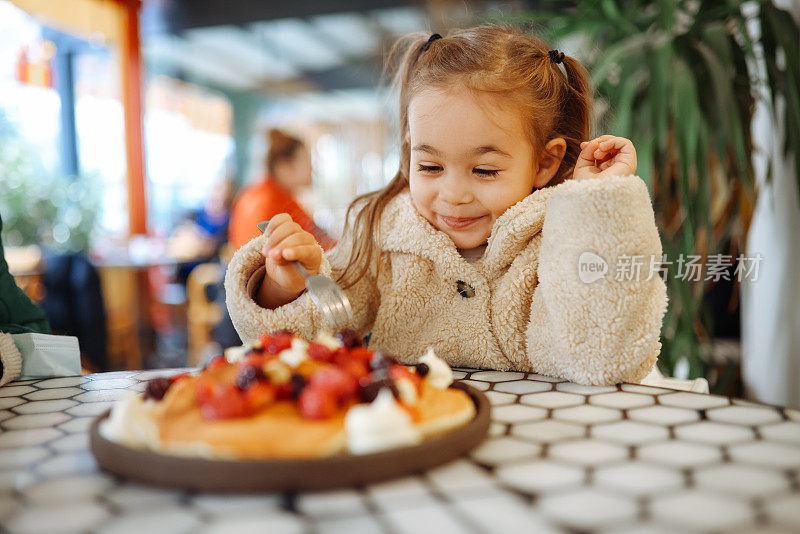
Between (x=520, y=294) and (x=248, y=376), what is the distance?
0.54 metres

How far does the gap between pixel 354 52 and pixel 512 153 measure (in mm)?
8148

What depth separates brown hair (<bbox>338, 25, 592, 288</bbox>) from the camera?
1058mm

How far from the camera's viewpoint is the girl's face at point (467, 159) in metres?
1.01

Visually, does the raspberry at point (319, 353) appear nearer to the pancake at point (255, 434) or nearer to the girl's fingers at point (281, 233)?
the pancake at point (255, 434)

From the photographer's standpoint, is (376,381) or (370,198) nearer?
(376,381)

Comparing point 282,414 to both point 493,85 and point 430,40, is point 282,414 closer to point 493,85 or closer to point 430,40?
point 493,85

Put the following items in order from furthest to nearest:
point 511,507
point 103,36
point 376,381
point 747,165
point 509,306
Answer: point 103,36, point 747,165, point 509,306, point 376,381, point 511,507

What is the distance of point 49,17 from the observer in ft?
14.3

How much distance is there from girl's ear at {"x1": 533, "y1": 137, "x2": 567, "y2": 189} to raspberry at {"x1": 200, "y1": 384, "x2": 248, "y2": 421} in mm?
765

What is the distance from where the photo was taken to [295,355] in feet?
2.16

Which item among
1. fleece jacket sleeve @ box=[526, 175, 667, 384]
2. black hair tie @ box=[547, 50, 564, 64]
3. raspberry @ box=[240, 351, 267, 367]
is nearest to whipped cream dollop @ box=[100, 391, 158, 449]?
raspberry @ box=[240, 351, 267, 367]

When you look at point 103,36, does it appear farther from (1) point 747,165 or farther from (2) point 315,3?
(1) point 747,165

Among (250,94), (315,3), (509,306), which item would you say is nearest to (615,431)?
(509,306)

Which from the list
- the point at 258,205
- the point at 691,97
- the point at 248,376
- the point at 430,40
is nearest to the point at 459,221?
Answer: the point at 430,40
